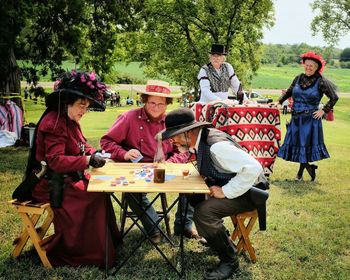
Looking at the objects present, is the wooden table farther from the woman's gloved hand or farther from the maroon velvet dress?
the maroon velvet dress

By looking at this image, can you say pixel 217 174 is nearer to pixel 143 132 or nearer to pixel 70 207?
pixel 143 132

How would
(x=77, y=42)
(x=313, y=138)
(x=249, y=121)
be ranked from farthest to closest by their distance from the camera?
(x=77, y=42), (x=313, y=138), (x=249, y=121)

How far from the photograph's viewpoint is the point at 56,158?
3393 mm

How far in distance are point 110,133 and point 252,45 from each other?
50.7 feet

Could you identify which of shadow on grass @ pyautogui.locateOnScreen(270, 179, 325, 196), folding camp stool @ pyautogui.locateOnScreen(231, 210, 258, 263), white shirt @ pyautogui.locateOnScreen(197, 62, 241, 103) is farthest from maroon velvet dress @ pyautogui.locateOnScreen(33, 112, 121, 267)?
shadow on grass @ pyautogui.locateOnScreen(270, 179, 325, 196)

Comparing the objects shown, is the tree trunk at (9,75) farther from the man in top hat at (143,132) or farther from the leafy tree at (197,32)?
the leafy tree at (197,32)

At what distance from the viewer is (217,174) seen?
3.36 m

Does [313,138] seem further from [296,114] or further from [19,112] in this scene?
[19,112]

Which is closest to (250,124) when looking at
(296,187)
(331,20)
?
(296,187)

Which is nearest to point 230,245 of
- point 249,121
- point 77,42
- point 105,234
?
point 105,234

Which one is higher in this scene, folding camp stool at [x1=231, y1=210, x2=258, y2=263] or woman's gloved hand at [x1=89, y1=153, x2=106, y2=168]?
woman's gloved hand at [x1=89, y1=153, x2=106, y2=168]

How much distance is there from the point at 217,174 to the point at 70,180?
1.27 m

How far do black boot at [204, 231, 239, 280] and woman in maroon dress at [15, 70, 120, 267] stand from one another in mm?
867

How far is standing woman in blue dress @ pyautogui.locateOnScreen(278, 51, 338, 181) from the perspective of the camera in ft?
21.0
